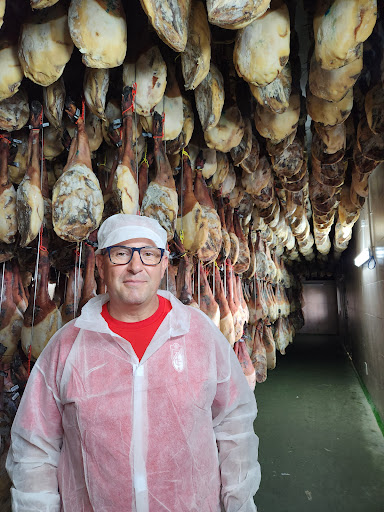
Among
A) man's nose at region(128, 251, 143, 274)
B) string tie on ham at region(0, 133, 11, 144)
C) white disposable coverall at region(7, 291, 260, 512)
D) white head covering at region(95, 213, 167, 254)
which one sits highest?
string tie on ham at region(0, 133, 11, 144)

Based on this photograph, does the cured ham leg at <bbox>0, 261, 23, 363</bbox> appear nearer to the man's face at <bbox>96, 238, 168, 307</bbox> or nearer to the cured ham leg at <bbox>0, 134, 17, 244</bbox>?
the cured ham leg at <bbox>0, 134, 17, 244</bbox>

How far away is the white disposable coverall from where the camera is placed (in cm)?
126

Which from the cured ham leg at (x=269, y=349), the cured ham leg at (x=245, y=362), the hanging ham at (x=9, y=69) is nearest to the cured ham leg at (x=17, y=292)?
the hanging ham at (x=9, y=69)

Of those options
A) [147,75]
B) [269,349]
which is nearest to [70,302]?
[147,75]

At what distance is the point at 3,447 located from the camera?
198 cm

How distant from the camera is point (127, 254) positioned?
55.9 inches

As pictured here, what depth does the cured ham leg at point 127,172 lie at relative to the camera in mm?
1831

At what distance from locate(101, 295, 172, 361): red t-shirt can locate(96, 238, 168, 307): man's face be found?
0.22 ft

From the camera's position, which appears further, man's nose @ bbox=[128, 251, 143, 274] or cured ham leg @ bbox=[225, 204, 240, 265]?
cured ham leg @ bbox=[225, 204, 240, 265]

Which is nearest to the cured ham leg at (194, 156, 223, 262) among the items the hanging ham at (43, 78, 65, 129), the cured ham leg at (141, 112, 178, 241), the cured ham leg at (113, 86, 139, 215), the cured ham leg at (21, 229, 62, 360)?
the cured ham leg at (141, 112, 178, 241)

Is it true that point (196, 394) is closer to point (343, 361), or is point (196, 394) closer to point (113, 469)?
point (113, 469)

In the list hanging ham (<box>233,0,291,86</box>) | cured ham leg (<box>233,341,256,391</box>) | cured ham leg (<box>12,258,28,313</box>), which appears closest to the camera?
hanging ham (<box>233,0,291,86</box>)

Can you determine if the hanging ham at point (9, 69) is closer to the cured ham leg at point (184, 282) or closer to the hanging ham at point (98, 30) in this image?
the hanging ham at point (98, 30)

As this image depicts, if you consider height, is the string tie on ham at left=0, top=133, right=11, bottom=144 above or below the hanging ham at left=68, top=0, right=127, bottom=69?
below
